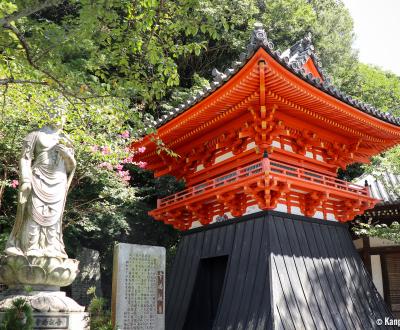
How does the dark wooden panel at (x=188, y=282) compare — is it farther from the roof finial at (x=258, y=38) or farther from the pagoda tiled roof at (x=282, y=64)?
the roof finial at (x=258, y=38)

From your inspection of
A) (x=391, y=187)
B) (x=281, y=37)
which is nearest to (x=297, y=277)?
(x=391, y=187)

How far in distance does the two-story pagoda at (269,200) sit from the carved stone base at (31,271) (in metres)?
2.78

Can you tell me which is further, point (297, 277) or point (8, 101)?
point (8, 101)

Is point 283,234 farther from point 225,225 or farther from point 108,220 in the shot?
point 108,220

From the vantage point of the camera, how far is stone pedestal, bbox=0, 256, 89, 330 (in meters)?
5.88

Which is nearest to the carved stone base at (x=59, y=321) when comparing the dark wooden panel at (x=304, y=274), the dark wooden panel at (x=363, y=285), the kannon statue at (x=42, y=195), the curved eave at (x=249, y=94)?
the kannon statue at (x=42, y=195)

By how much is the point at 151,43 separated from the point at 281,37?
15398 mm

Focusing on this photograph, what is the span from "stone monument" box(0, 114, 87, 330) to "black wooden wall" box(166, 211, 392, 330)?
3.33 meters

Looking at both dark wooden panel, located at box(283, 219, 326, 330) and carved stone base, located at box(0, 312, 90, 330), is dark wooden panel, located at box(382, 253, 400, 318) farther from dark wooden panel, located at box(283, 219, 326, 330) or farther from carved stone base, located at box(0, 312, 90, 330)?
carved stone base, located at box(0, 312, 90, 330)

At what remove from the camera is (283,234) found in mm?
8711

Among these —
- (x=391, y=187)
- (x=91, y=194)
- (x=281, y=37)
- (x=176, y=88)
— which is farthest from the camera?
(x=281, y=37)

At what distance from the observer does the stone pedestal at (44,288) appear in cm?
588

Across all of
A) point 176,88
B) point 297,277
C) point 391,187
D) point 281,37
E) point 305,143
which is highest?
point 281,37

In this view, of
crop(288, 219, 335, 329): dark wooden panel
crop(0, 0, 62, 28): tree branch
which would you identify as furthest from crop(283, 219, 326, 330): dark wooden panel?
crop(0, 0, 62, 28): tree branch
